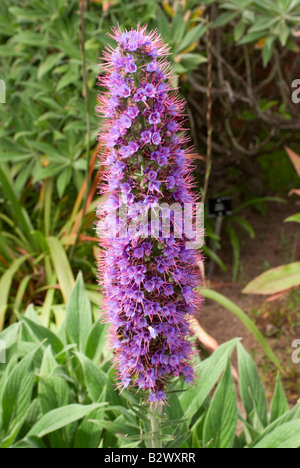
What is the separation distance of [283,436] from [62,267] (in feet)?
5.04

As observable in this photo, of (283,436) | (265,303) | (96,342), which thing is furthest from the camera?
(265,303)

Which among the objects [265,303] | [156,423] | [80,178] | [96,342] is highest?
[80,178]

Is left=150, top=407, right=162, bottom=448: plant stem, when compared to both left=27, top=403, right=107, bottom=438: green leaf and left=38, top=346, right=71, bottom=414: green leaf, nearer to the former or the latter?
left=27, top=403, right=107, bottom=438: green leaf

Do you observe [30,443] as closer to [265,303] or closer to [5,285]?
[5,285]

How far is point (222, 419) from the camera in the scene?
171cm

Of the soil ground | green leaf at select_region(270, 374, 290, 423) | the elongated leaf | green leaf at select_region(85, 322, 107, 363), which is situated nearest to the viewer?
green leaf at select_region(270, 374, 290, 423)

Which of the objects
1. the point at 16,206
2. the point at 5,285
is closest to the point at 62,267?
the point at 5,285

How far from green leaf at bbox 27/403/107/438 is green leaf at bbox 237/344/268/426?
57 cm

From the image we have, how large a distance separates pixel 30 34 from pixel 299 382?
2602 millimetres

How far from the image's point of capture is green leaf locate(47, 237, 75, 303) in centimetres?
262

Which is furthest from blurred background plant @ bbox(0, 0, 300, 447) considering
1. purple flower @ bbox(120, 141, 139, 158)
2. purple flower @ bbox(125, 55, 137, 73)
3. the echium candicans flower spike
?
purple flower @ bbox(125, 55, 137, 73)

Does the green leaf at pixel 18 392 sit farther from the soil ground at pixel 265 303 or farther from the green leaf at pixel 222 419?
the soil ground at pixel 265 303

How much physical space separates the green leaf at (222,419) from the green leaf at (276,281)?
72 centimetres

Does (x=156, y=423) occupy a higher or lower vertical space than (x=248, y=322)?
lower
